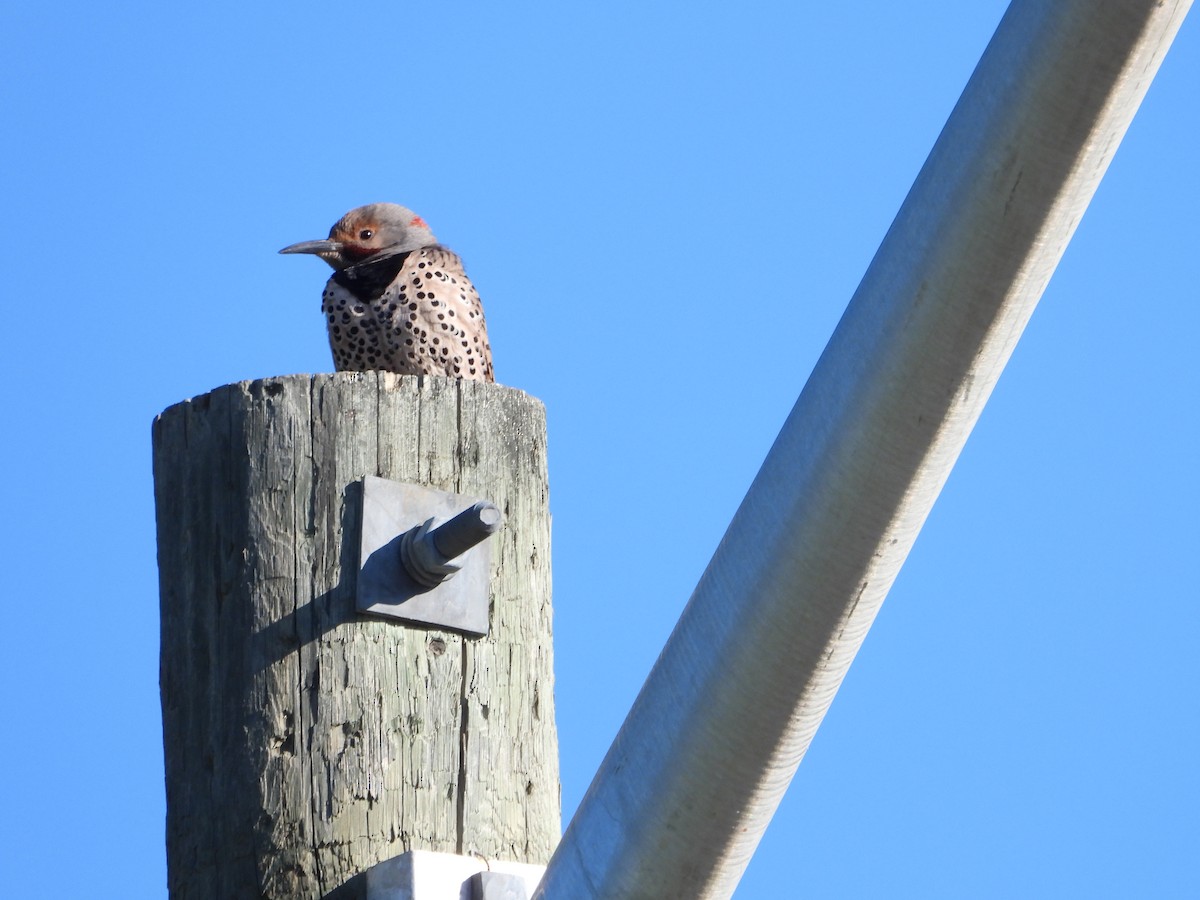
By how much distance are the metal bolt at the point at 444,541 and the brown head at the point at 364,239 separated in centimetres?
252

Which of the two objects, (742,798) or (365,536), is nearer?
(742,798)

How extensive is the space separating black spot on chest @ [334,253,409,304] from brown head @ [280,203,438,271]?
0.15 feet

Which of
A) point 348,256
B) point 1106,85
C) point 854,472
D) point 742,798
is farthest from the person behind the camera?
point 348,256

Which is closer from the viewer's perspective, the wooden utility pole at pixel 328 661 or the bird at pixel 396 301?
the wooden utility pole at pixel 328 661

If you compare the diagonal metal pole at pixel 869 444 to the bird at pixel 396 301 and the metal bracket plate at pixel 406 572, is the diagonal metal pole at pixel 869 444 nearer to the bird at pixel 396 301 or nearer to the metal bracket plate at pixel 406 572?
the metal bracket plate at pixel 406 572

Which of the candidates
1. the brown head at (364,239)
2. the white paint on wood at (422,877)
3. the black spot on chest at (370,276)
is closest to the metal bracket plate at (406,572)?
the white paint on wood at (422,877)

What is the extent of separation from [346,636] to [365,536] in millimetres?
171

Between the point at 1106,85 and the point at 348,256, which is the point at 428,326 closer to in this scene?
the point at 348,256

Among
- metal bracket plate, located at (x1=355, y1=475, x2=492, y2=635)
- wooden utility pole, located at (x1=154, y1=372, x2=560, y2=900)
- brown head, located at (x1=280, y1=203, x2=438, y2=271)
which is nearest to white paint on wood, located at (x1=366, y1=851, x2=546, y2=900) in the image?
wooden utility pole, located at (x1=154, y1=372, x2=560, y2=900)

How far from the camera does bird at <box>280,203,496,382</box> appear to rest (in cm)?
493

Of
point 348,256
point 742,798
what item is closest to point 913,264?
point 742,798

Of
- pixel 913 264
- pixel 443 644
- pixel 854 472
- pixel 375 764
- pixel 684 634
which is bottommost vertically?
pixel 375 764

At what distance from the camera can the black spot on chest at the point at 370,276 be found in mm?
5047

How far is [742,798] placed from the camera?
63.0 inches
